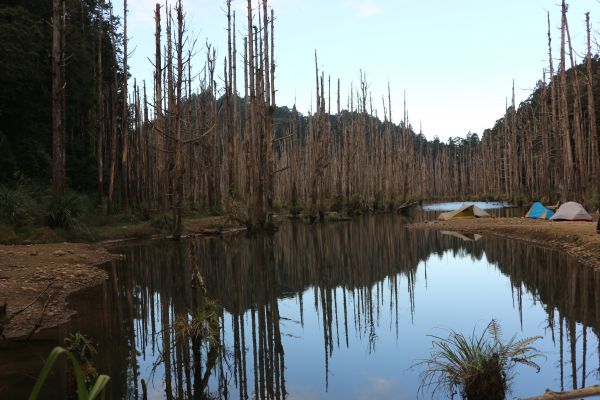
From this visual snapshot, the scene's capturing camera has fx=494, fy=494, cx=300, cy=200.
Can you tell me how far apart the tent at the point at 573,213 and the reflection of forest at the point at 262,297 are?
10.8ft

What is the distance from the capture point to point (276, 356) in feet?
17.7

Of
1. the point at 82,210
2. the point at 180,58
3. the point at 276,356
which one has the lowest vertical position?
the point at 276,356

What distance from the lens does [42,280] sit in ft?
28.6

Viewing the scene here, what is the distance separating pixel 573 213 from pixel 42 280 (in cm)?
1642

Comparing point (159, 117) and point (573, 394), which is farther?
point (159, 117)

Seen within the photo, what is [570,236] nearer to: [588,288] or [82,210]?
[588,288]

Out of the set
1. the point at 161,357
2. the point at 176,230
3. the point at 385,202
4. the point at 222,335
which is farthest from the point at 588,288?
the point at 385,202

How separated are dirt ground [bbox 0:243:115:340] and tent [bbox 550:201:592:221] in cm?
1500

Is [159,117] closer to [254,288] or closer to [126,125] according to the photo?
[126,125]

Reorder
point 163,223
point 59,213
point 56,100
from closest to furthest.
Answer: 1. point 59,213
2. point 56,100
3. point 163,223

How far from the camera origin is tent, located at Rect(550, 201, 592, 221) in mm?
17016

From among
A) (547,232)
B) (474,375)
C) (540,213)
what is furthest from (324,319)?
(540,213)

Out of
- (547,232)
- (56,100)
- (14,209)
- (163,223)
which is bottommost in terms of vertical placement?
(547,232)

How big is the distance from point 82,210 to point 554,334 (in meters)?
14.2
